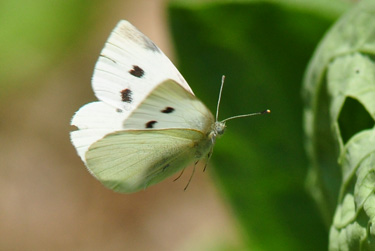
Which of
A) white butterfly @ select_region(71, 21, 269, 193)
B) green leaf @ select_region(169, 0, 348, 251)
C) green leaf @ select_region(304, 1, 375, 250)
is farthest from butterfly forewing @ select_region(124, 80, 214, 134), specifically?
green leaf @ select_region(169, 0, 348, 251)

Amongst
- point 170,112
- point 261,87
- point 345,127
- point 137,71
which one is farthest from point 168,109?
point 261,87

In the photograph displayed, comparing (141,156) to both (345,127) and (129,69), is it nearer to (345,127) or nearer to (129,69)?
(129,69)

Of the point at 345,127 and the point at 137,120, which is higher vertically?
the point at 345,127

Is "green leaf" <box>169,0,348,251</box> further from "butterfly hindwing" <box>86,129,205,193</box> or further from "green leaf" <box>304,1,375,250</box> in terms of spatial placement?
"butterfly hindwing" <box>86,129,205,193</box>

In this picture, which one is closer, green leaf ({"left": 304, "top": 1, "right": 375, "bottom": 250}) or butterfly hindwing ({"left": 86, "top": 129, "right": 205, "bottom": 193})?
green leaf ({"left": 304, "top": 1, "right": 375, "bottom": 250})

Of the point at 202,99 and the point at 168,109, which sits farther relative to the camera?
the point at 202,99

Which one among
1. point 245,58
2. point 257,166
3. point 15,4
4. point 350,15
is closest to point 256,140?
point 257,166

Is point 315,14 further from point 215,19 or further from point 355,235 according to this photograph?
point 355,235
